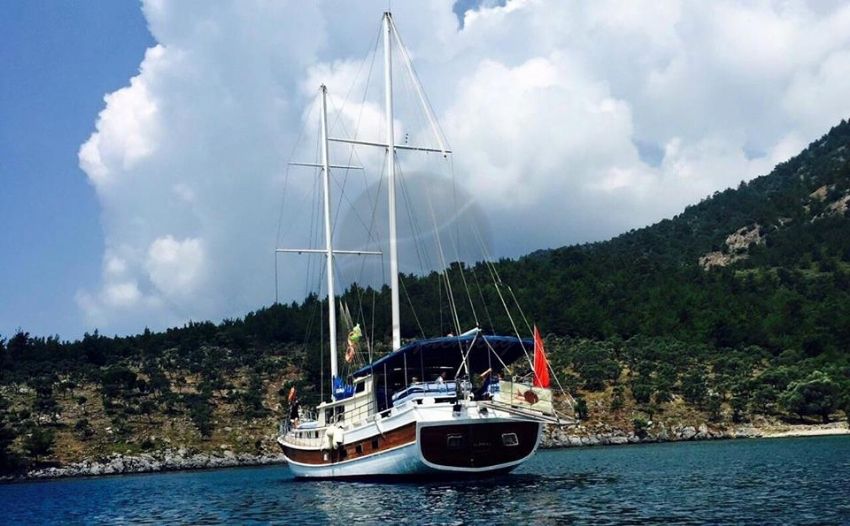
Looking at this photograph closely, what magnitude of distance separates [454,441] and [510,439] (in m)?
3.10

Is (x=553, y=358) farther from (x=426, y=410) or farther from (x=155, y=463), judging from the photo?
(x=426, y=410)

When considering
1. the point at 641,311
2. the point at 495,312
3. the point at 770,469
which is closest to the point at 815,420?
the point at 641,311

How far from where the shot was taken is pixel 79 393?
12356 cm

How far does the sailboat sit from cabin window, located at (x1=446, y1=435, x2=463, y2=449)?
0.05m

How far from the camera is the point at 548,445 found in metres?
104

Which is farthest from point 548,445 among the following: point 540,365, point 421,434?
point 540,365

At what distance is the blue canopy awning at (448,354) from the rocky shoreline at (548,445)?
164 feet

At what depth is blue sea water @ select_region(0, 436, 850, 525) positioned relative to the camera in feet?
110

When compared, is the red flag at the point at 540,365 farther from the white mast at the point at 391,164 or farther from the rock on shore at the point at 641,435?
the rock on shore at the point at 641,435

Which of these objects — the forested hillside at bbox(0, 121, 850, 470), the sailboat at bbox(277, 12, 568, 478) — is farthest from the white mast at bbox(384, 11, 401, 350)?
the forested hillside at bbox(0, 121, 850, 470)

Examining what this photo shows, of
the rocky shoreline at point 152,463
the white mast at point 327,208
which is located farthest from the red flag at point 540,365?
the rocky shoreline at point 152,463

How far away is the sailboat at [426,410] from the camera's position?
47562 mm

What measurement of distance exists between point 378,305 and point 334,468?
3638 inches

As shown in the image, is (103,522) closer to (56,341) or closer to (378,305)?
(378,305)
